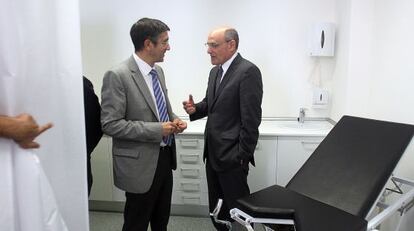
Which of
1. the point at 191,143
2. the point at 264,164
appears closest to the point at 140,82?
the point at 191,143

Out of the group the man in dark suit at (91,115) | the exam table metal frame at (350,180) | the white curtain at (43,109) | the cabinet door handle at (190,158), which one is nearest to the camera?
the white curtain at (43,109)

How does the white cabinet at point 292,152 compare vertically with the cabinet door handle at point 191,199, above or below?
above

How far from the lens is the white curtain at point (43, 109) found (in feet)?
2.48

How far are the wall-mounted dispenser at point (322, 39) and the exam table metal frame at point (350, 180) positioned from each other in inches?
43.3

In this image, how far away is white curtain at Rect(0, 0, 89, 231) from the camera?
755 millimetres

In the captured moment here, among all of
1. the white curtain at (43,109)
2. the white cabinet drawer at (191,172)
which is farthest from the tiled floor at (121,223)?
the white curtain at (43,109)

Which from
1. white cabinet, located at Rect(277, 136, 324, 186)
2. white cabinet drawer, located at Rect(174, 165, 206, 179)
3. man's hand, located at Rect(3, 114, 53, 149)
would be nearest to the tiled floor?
white cabinet drawer, located at Rect(174, 165, 206, 179)

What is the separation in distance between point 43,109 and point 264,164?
2054 mm

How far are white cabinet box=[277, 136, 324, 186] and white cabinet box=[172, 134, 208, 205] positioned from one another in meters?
0.65

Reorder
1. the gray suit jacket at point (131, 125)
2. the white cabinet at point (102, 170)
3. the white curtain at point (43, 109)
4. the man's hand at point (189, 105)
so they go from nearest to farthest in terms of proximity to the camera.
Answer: the white curtain at point (43, 109) → the gray suit jacket at point (131, 125) → the man's hand at point (189, 105) → the white cabinet at point (102, 170)

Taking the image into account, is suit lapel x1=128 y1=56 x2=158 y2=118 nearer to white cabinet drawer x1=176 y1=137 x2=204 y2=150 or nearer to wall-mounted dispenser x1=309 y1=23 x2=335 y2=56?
white cabinet drawer x1=176 y1=137 x2=204 y2=150

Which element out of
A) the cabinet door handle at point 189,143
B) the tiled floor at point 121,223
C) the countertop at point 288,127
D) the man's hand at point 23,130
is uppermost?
the man's hand at point 23,130

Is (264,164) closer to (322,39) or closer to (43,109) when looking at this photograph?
(322,39)

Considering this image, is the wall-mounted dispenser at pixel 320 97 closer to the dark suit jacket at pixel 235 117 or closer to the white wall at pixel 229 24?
the white wall at pixel 229 24
